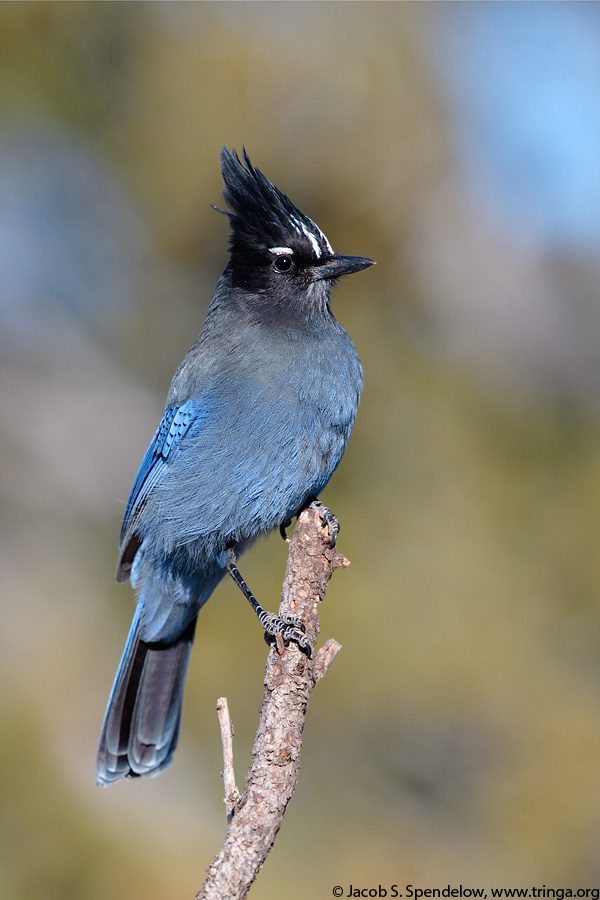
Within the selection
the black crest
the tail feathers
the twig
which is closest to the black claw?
the twig

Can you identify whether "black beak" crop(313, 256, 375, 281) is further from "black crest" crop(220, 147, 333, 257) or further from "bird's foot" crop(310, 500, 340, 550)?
"bird's foot" crop(310, 500, 340, 550)

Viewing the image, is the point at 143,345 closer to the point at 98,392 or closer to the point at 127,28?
the point at 98,392

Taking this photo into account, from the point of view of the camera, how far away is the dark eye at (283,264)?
3822mm

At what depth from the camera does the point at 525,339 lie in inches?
246

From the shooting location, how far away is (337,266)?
12.4ft

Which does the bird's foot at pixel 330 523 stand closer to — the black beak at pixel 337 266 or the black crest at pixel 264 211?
the black beak at pixel 337 266

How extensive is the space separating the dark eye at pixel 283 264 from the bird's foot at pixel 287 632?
66.0 inches

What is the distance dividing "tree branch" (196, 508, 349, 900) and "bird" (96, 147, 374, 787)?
37 cm

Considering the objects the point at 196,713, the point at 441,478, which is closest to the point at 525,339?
the point at 441,478

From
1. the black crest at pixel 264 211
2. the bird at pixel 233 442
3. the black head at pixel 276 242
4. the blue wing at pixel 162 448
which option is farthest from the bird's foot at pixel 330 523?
the black crest at pixel 264 211

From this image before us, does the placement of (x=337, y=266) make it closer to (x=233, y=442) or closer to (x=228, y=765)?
(x=233, y=442)

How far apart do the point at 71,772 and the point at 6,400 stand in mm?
2590

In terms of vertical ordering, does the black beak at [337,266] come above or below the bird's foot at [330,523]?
above

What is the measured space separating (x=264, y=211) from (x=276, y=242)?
136 millimetres
